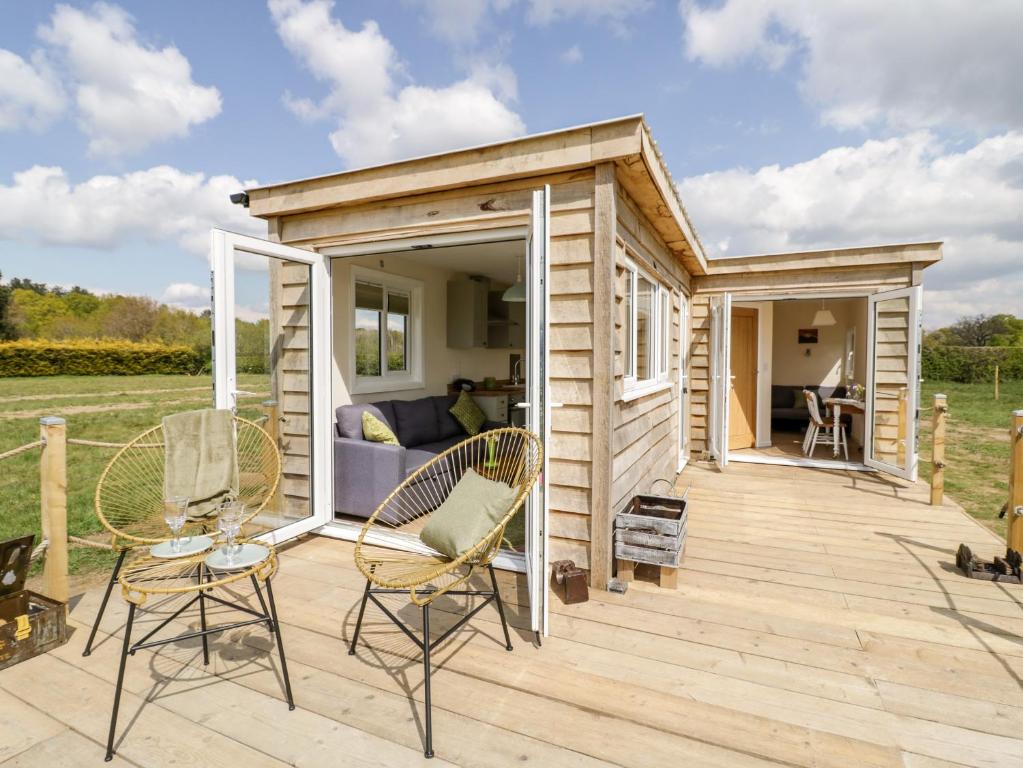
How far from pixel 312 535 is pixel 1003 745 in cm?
357

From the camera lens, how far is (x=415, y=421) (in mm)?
4875

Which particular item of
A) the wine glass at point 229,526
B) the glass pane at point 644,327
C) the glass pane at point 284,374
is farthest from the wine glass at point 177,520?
the glass pane at point 644,327

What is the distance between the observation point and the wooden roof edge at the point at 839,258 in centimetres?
539

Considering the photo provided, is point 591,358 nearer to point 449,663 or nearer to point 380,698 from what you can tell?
point 449,663

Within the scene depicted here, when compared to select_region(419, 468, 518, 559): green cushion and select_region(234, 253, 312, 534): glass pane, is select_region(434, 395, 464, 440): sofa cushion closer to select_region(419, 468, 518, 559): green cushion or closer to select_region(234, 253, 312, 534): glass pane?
select_region(234, 253, 312, 534): glass pane

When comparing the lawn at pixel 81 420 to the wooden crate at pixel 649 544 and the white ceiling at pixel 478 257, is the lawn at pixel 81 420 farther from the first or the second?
the wooden crate at pixel 649 544

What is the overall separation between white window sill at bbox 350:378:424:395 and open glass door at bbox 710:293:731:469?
10.6 feet

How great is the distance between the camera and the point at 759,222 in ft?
72.5

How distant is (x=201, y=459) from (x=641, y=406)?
2762mm

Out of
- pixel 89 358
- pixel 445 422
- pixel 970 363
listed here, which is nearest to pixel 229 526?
pixel 445 422

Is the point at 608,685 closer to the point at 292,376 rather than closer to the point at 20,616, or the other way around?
the point at 20,616

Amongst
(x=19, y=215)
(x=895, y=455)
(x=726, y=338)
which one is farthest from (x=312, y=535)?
(x=19, y=215)

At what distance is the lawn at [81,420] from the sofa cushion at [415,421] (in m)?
1.36

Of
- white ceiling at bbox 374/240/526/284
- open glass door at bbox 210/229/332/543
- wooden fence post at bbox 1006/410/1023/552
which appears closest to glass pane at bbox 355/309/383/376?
white ceiling at bbox 374/240/526/284
